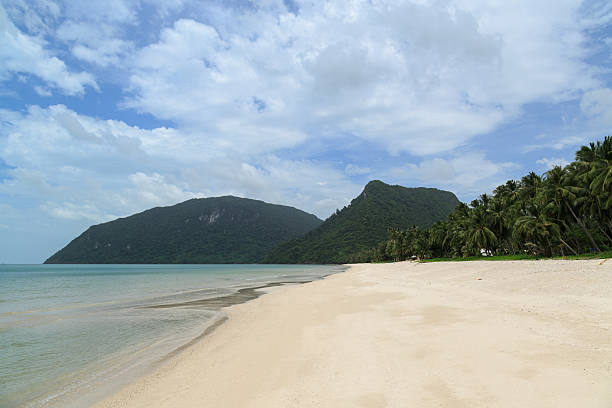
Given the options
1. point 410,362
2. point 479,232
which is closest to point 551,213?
point 479,232

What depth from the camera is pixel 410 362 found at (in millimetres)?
7332

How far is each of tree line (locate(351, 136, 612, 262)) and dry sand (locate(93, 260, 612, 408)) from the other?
33.2 meters

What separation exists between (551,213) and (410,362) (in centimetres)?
4744

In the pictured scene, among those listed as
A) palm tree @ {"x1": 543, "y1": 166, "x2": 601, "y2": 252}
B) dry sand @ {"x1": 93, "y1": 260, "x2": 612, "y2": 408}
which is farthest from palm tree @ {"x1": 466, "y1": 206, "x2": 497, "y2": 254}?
dry sand @ {"x1": 93, "y1": 260, "x2": 612, "y2": 408}

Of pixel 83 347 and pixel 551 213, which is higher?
pixel 551 213

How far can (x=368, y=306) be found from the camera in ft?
54.7

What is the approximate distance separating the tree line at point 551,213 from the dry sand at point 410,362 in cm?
3323

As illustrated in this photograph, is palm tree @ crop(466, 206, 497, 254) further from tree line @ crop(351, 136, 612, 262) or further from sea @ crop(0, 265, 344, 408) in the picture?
sea @ crop(0, 265, 344, 408)

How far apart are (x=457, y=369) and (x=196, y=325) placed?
12543 millimetres

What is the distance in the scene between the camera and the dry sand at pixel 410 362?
18.4ft

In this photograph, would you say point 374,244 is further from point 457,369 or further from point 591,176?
point 457,369

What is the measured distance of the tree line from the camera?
37.8 meters

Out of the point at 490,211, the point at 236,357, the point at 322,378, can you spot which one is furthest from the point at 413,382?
the point at 490,211

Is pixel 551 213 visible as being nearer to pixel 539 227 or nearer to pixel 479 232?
pixel 539 227
